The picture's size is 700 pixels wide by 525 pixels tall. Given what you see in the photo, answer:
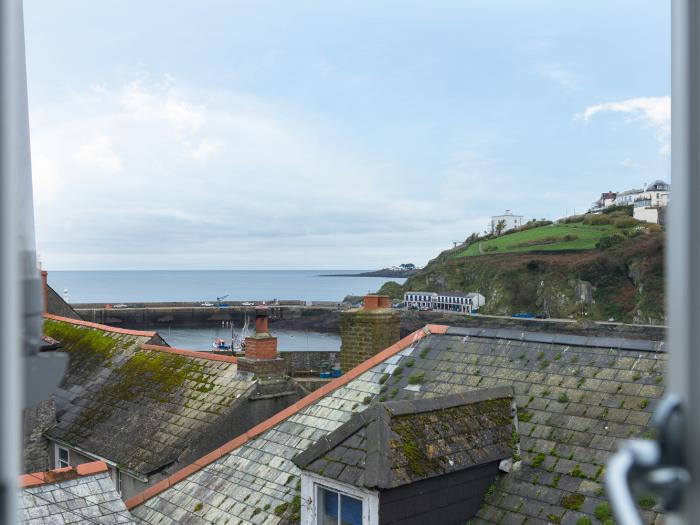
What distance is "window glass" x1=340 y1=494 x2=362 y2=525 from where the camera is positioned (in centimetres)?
653

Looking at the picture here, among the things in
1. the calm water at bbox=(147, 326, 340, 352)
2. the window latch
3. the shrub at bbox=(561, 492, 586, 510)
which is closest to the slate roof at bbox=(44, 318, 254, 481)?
the shrub at bbox=(561, 492, 586, 510)

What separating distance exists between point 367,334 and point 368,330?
0.28 ft

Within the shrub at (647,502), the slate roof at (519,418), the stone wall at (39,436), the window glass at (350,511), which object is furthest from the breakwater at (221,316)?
the shrub at (647,502)

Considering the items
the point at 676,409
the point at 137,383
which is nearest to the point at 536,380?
the point at 676,409

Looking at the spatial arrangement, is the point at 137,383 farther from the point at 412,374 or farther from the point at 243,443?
the point at 412,374

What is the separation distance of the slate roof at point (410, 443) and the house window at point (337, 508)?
1.20 feet

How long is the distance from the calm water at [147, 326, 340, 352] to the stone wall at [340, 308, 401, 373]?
2353 inches

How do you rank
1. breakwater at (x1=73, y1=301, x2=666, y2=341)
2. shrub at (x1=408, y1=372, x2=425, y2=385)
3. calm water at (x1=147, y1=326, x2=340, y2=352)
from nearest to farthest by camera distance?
shrub at (x1=408, y1=372, x2=425, y2=385) < calm water at (x1=147, y1=326, x2=340, y2=352) < breakwater at (x1=73, y1=301, x2=666, y2=341)

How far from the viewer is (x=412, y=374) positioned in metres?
9.59

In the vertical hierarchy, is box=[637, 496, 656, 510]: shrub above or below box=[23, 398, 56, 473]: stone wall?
above

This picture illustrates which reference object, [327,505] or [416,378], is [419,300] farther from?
[327,505]

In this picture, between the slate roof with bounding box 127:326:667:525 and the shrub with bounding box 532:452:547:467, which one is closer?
the slate roof with bounding box 127:326:667:525

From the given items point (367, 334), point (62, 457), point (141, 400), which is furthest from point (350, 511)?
point (62, 457)

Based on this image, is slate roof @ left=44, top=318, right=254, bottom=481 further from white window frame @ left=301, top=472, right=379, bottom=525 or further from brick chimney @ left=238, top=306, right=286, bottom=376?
white window frame @ left=301, top=472, right=379, bottom=525
